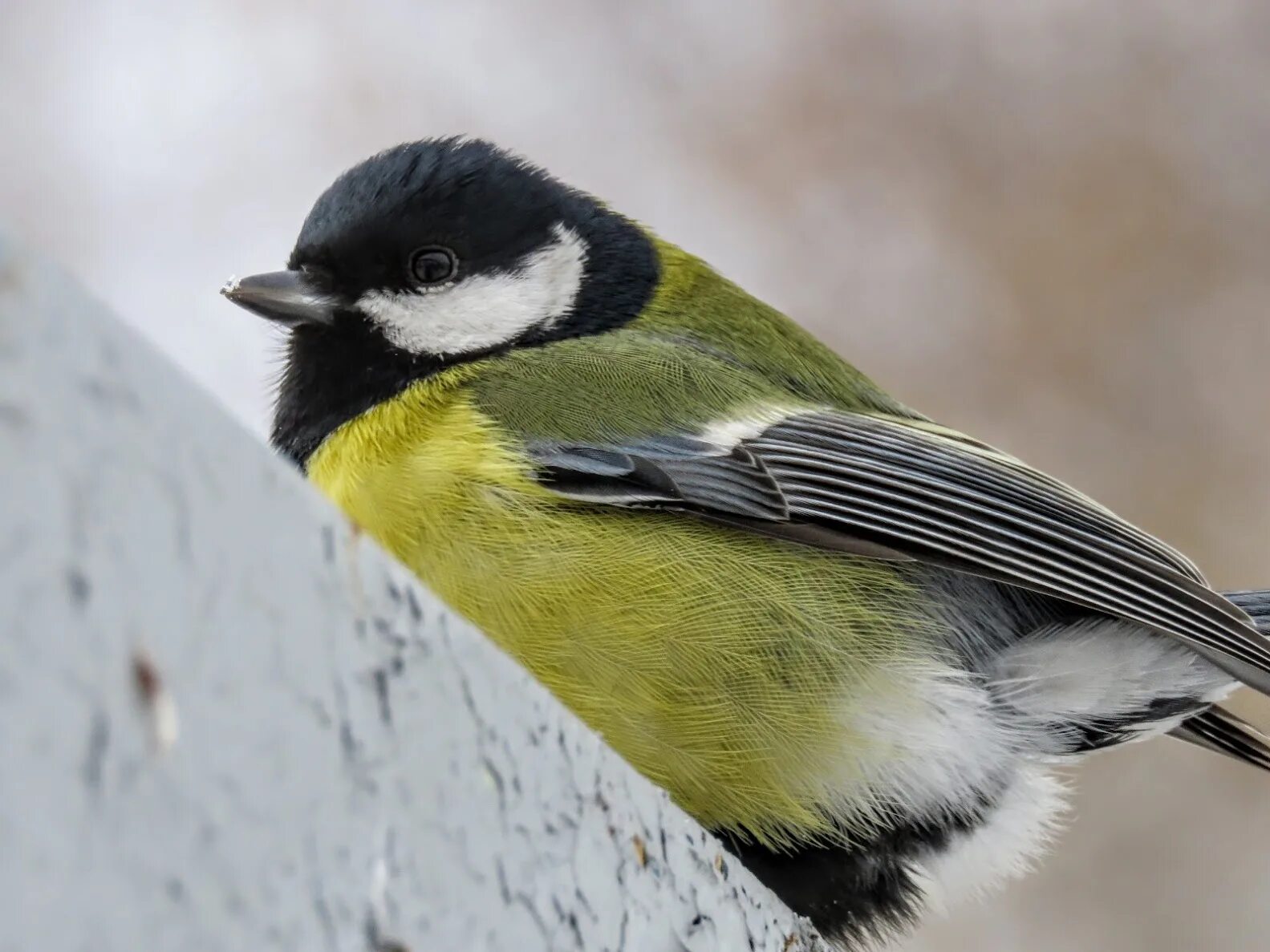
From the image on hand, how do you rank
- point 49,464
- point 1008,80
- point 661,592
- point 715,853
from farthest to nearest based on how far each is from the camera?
point 1008,80 → point 661,592 → point 715,853 → point 49,464

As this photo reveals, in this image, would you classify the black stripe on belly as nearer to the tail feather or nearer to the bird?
the bird

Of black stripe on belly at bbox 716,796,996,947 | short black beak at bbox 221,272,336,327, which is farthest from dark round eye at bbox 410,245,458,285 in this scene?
black stripe on belly at bbox 716,796,996,947

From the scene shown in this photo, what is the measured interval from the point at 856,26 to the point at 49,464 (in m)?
3.16

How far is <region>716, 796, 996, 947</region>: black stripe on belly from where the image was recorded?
4.55ft

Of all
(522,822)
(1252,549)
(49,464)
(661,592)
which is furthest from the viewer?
(1252,549)

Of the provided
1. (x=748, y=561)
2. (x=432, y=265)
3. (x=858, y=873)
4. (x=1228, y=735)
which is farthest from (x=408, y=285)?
(x=1228, y=735)

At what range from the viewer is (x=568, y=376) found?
1585 mm

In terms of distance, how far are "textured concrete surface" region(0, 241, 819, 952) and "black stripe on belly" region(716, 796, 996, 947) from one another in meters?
0.70

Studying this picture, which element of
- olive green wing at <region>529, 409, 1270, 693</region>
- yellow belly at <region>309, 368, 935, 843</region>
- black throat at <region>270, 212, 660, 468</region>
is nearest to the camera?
yellow belly at <region>309, 368, 935, 843</region>

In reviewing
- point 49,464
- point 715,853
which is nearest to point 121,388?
point 49,464

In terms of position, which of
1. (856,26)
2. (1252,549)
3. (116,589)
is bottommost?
(116,589)

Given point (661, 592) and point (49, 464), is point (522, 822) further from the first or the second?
point (661, 592)

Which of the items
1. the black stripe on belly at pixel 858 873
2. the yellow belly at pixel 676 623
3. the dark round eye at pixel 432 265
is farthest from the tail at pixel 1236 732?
the dark round eye at pixel 432 265

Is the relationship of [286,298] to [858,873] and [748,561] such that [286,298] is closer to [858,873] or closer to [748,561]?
[748,561]
